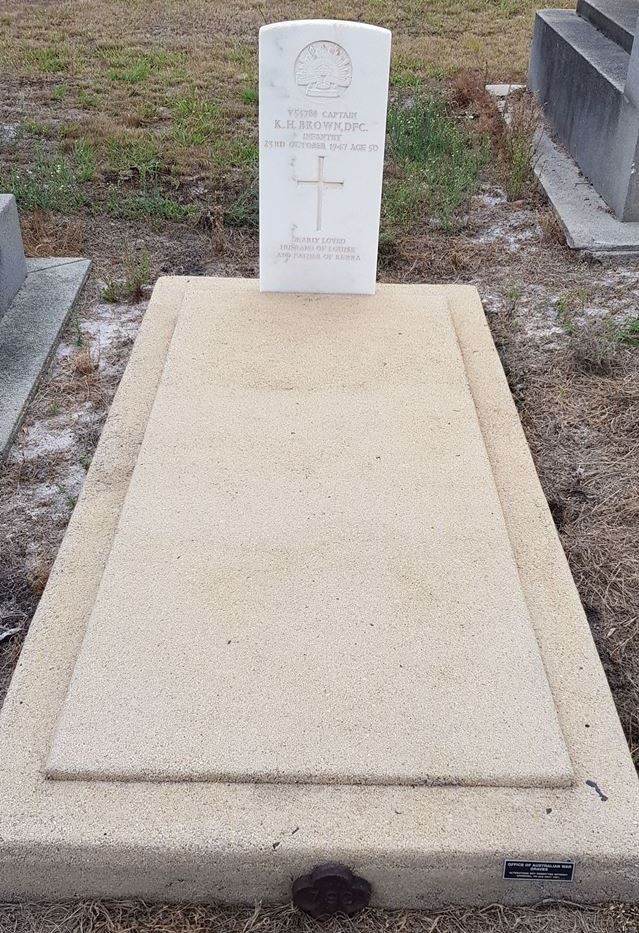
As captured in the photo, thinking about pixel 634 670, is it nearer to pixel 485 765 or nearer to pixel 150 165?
pixel 485 765

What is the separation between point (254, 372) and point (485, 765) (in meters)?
1.82

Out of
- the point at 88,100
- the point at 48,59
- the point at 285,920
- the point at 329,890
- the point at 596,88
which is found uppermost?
the point at 596,88

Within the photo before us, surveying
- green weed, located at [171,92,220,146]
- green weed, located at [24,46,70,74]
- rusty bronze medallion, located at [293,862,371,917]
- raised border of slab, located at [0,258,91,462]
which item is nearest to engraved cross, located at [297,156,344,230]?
raised border of slab, located at [0,258,91,462]

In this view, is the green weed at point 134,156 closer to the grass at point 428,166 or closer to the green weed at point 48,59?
the grass at point 428,166

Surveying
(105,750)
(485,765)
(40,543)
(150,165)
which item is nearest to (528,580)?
(485,765)

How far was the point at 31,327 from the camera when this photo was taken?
4133 millimetres

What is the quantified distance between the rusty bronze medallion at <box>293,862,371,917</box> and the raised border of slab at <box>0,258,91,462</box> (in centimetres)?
203

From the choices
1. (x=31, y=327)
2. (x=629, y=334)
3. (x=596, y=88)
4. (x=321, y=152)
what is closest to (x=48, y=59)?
(x=596, y=88)

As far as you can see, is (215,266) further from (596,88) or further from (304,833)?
(304,833)

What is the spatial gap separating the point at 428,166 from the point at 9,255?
113 inches

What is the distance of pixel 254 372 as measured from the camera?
3.35 meters

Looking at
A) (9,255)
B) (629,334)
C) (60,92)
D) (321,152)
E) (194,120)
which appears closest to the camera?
(321,152)

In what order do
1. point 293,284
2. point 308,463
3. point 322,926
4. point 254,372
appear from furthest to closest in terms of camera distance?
point 293,284 < point 254,372 < point 308,463 < point 322,926

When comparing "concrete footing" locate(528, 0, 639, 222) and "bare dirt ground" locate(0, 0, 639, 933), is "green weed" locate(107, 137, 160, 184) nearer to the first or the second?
"bare dirt ground" locate(0, 0, 639, 933)
